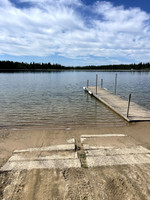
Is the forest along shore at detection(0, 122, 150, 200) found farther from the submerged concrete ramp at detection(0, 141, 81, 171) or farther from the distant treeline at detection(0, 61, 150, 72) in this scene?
the distant treeline at detection(0, 61, 150, 72)

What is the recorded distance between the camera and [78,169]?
280 centimetres

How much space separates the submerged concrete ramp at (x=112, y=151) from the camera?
3.04 meters

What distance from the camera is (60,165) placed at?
2930 millimetres

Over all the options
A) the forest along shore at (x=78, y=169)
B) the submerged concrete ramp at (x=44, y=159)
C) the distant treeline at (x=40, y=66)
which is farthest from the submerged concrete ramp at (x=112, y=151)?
the distant treeline at (x=40, y=66)

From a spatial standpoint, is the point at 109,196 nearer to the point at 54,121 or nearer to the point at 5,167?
the point at 5,167

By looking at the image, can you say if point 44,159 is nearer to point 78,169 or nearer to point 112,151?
point 78,169

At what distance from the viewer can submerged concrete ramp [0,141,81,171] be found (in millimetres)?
2920

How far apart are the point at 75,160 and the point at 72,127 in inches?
110

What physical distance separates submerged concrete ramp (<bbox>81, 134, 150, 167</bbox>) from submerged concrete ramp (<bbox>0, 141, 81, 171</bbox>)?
44 cm

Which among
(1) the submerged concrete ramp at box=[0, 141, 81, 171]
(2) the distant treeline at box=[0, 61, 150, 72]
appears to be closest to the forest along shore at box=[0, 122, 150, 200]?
(1) the submerged concrete ramp at box=[0, 141, 81, 171]

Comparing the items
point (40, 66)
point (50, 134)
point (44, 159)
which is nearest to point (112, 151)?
point (44, 159)

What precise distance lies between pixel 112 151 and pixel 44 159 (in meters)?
1.89

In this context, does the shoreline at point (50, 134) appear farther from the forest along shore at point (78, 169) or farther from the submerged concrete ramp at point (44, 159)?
the submerged concrete ramp at point (44, 159)

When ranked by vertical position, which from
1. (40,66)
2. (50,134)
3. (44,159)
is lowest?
(50,134)
